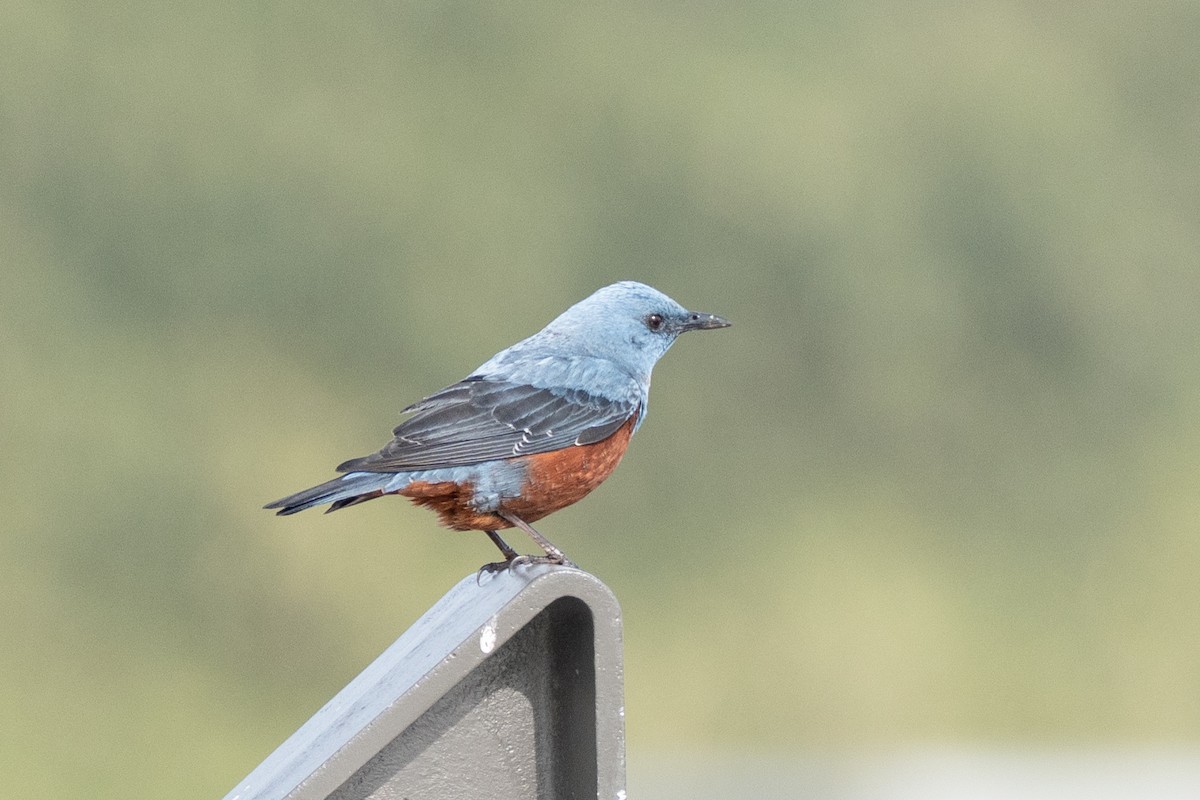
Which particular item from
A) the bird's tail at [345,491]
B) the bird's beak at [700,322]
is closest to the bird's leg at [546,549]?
the bird's tail at [345,491]

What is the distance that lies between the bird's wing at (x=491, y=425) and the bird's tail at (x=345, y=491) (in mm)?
35

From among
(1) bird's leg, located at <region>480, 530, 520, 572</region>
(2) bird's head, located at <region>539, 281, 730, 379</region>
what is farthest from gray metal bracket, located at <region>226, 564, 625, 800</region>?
(2) bird's head, located at <region>539, 281, 730, 379</region>

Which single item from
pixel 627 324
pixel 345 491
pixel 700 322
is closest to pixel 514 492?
pixel 345 491

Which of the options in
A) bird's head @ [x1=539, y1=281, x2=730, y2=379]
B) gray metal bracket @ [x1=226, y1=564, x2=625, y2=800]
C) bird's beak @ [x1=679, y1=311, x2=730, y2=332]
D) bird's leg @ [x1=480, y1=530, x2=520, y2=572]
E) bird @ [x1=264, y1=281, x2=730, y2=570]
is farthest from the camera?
bird's beak @ [x1=679, y1=311, x2=730, y2=332]

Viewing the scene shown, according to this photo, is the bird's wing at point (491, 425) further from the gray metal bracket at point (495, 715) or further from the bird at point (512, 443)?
the gray metal bracket at point (495, 715)

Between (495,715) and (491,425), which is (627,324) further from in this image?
(495,715)

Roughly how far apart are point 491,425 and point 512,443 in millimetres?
86

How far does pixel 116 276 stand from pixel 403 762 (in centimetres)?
1292

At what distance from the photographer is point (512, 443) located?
4625 millimetres

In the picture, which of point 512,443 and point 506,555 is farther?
point 512,443

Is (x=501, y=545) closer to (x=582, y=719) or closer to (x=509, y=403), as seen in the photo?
(x=509, y=403)

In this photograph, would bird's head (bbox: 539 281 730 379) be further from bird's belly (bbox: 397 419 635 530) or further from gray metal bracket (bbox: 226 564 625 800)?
gray metal bracket (bbox: 226 564 625 800)

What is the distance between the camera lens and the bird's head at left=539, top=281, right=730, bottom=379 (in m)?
5.11

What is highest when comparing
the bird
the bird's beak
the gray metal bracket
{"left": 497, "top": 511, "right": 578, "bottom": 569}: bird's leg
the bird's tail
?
the bird's beak
